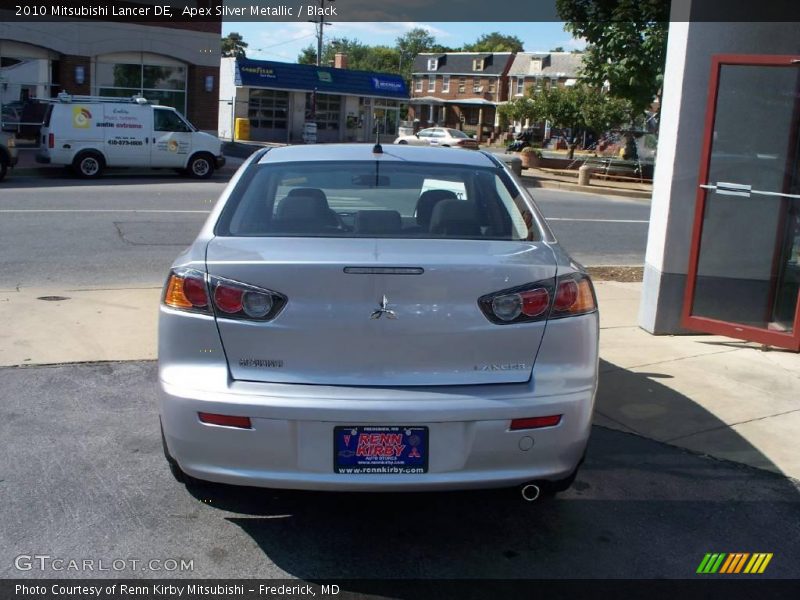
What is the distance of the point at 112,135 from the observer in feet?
68.4

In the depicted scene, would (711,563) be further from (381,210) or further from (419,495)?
(381,210)

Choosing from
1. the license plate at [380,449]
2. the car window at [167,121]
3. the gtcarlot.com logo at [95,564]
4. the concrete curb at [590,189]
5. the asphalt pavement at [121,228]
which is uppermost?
the car window at [167,121]

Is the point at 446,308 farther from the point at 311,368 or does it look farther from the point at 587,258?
the point at 587,258

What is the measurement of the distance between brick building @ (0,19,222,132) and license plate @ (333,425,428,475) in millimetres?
28624

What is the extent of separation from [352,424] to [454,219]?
1.31 m

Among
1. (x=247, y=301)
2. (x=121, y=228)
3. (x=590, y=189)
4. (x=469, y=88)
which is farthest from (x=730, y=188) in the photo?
(x=469, y=88)

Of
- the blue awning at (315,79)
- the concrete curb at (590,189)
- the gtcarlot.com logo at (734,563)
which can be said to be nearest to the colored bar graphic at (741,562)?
the gtcarlot.com logo at (734,563)

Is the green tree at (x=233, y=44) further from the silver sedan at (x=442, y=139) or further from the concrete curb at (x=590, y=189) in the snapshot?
the concrete curb at (x=590, y=189)

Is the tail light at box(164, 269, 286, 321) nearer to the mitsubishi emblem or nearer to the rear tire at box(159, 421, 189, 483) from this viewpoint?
the mitsubishi emblem

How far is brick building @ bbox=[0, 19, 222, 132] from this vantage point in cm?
2925

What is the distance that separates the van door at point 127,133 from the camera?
2064 centimetres

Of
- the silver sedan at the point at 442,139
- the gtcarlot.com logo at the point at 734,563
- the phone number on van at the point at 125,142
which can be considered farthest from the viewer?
the silver sedan at the point at 442,139

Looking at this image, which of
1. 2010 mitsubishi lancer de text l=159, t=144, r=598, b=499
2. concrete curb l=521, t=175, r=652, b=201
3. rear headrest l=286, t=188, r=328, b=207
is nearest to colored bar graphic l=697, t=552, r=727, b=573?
2010 mitsubishi lancer de text l=159, t=144, r=598, b=499

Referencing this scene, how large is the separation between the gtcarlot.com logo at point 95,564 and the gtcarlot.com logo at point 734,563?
2.16 meters
